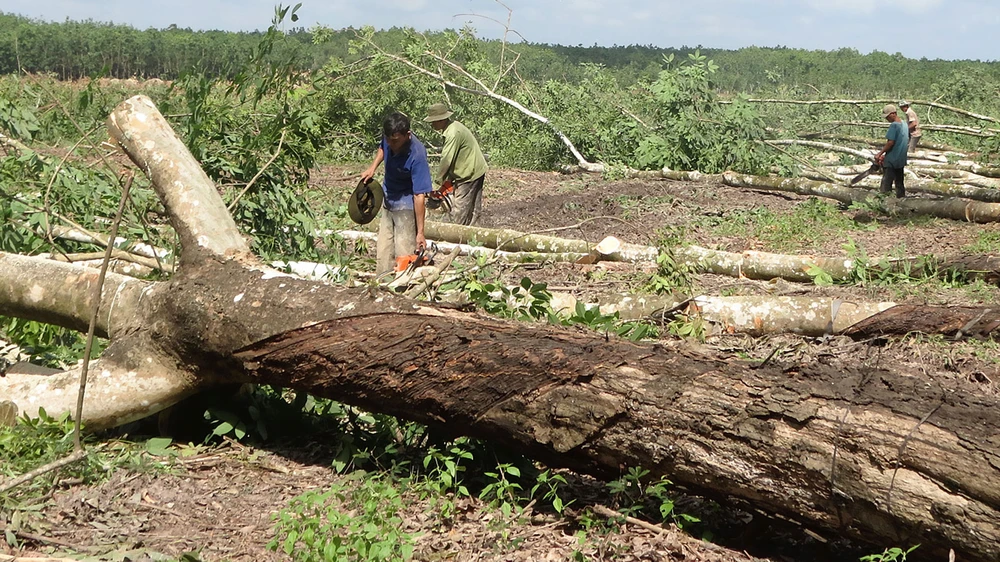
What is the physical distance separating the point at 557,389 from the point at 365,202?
4591mm

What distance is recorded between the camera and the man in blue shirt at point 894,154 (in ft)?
41.3

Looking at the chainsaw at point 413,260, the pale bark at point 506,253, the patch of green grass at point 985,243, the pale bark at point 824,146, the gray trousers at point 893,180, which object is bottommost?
Answer: the pale bark at point 506,253

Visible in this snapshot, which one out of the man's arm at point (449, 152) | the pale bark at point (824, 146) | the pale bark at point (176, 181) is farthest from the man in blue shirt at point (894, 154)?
the pale bark at point (176, 181)

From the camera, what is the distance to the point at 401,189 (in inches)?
294

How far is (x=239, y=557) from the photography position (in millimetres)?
3191

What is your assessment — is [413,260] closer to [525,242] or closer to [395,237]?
[395,237]

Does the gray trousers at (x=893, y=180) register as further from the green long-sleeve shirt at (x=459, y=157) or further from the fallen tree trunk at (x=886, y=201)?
the green long-sleeve shirt at (x=459, y=157)

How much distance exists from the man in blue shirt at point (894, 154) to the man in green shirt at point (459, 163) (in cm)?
638

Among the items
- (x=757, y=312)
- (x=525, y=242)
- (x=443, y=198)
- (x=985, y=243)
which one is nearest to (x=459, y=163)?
(x=443, y=198)

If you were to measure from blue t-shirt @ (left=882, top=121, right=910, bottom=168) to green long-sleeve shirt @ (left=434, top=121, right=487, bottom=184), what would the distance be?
6.48 m

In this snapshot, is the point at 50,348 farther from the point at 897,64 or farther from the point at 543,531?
the point at 897,64

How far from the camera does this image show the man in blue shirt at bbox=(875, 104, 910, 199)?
12.6m

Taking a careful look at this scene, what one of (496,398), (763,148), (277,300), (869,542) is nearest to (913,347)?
(869,542)

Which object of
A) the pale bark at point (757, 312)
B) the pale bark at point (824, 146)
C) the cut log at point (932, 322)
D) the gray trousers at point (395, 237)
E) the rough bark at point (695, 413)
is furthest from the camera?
the pale bark at point (824, 146)
